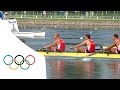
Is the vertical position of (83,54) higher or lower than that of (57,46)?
lower

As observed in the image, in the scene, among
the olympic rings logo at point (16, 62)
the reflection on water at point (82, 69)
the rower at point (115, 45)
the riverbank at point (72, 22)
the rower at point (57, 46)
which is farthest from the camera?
the riverbank at point (72, 22)

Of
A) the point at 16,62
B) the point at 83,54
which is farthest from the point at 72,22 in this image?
the point at 16,62

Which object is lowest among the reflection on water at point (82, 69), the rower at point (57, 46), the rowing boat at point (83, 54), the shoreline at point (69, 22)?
the reflection on water at point (82, 69)

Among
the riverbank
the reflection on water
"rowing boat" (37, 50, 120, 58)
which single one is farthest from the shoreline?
the reflection on water

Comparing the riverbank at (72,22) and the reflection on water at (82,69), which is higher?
the riverbank at (72,22)

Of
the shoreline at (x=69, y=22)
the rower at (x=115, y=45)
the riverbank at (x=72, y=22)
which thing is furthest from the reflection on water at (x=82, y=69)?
the shoreline at (x=69, y=22)

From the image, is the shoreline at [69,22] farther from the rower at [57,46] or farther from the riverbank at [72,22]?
the rower at [57,46]

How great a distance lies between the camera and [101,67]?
616 inches

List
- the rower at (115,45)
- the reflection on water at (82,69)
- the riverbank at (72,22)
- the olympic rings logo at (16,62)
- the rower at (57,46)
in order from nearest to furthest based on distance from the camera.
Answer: the olympic rings logo at (16,62)
the reflection on water at (82,69)
the rower at (115,45)
the rower at (57,46)
the riverbank at (72,22)

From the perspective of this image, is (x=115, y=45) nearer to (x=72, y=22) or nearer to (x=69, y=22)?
(x=69, y=22)

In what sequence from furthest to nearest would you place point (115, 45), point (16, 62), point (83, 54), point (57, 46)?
1. point (57, 46)
2. point (83, 54)
3. point (115, 45)
4. point (16, 62)
